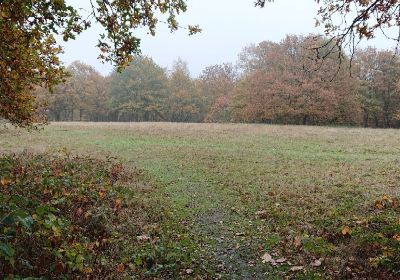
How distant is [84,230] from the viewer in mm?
7461

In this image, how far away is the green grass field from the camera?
6.55 m

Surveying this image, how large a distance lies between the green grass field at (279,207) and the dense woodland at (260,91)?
17.9 m

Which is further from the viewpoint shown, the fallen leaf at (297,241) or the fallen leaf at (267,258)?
the fallen leaf at (297,241)

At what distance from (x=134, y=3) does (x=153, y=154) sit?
13476 millimetres

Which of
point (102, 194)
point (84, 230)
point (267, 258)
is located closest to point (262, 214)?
point (267, 258)

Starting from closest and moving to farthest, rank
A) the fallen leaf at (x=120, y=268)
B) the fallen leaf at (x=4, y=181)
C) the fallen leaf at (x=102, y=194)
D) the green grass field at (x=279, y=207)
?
the fallen leaf at (x=120, y=268) < the green grass field at (x=279, y=207) < the fallen leaf at (x=4, y=181) < the fallen leaf at (x=102, y=194)

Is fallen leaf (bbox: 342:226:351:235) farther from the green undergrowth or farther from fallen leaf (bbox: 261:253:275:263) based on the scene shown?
the green undergrowth

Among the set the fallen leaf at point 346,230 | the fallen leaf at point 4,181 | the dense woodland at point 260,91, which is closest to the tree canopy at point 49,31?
the fallen leaf at point 4,181

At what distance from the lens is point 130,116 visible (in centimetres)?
7688

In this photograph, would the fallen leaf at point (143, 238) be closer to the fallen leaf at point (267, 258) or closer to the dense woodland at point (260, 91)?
the fallen leaf at point (267, 258)

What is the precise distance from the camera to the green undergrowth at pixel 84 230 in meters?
5.28

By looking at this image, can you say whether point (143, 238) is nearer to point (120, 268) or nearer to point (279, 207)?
point (120, 268)

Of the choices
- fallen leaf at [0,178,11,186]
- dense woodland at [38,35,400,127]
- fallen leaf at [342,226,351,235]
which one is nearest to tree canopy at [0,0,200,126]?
fallen leaf at [0,178,11,186]

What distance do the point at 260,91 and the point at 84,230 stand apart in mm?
43702
